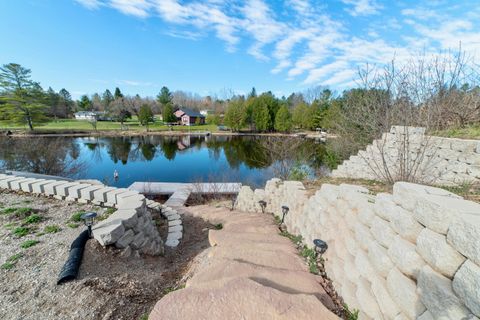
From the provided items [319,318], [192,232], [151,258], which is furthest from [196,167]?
[319,318]

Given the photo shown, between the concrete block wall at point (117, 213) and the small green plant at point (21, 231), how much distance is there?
1189 mm

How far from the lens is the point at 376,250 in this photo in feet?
6.34

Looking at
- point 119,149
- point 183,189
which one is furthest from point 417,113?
point 119,149

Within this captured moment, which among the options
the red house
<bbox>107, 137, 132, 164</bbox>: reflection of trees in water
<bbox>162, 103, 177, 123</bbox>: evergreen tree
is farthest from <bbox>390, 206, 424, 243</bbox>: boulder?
the red house

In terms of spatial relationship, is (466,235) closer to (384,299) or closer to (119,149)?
(384,299)

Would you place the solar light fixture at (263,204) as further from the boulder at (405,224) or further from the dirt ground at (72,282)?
the boulder at (405,224)

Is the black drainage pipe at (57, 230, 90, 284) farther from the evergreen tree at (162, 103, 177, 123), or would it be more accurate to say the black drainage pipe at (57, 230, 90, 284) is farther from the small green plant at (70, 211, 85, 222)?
→ the evergreen tree at (162, 103, 177, 123)

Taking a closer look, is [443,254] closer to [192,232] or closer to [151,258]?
[151,258]

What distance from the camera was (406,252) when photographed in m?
1.56

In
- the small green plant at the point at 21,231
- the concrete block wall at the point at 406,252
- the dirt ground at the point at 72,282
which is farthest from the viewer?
the small green plant at the point at 21,231

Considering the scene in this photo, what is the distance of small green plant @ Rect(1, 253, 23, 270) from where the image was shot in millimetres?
2813

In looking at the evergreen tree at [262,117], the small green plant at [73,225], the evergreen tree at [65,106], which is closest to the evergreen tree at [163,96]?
the evergreen tree at [65,106]

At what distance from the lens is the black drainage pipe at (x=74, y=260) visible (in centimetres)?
264

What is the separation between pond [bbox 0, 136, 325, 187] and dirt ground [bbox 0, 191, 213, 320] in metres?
8.68
